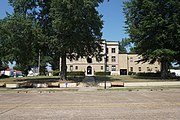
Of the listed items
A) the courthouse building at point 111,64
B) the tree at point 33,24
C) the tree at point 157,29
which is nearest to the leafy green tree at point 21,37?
the tree at point 33,24

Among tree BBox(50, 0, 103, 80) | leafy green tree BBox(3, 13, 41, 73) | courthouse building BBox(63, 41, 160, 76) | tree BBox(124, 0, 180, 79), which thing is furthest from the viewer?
courthouse building BBox(63, 41, 160, 76)

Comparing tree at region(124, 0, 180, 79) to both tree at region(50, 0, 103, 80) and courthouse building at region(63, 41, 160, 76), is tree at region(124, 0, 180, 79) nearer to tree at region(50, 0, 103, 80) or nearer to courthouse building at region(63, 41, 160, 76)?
tree at region(50, 0, 103, 80)

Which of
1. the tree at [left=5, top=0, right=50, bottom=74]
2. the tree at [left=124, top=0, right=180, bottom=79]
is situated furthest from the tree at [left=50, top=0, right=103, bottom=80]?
the tree at [left=124, top=0, right=180, bottom=79]

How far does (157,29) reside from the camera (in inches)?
1834

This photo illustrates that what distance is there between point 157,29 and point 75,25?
16352 millimetres

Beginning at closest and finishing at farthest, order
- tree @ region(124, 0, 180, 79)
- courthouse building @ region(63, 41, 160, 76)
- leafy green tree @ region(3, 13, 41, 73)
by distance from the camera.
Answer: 1. leafy green tree @ region(3, 13, 41, 73)
2. tree @ region(124, 0, 180, 79)
3. courthouse building @ region(63, 41, 160, 76)

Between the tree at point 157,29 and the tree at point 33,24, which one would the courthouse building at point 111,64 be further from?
the tree at point 33,24

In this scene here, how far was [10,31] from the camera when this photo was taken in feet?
121

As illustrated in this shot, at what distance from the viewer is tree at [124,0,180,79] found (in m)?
44.3

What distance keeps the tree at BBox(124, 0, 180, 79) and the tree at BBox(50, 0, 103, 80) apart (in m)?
9.50

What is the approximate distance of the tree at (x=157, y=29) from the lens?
44.3m

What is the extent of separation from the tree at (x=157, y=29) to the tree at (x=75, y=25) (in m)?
9.50

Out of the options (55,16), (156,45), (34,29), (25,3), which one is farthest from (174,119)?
(156,45)

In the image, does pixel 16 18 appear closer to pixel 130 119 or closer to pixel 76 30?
pixel 76 30
